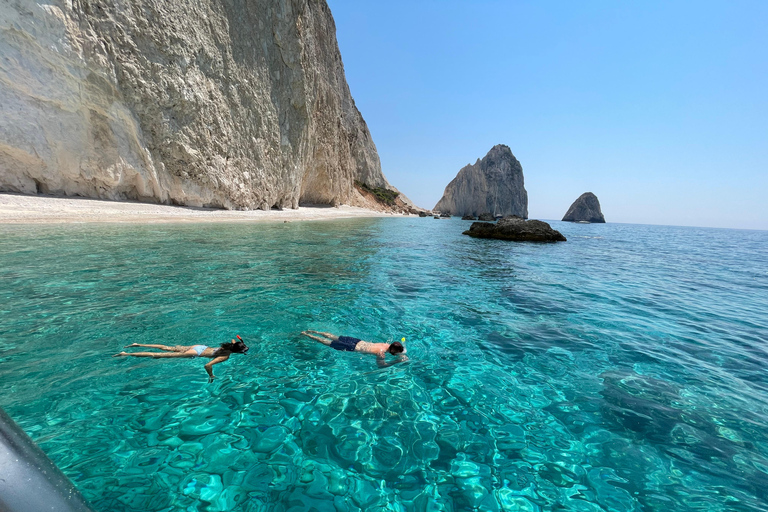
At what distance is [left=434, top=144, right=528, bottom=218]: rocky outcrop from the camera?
381ft

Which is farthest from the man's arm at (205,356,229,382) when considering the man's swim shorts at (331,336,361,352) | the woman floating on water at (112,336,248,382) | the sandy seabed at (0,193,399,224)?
the sandy seabed at (0,193,399,224)

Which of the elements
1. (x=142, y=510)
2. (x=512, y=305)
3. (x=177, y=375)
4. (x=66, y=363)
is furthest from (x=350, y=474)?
(x=512, y=305)

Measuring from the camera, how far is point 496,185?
115875mm

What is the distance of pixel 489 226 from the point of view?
27.0m

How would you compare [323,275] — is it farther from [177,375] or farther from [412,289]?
[177,375]

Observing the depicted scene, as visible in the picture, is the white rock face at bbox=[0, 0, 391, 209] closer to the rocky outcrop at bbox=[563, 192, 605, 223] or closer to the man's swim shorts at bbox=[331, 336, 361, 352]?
the man's swim shorts at bbox=[331, 336, 361, 352]

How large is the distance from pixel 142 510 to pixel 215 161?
1313 inches

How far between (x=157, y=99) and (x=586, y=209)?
450 ft

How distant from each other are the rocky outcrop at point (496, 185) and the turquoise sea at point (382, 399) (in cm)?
11529

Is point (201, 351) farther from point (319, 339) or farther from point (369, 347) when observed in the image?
point (369, 347)

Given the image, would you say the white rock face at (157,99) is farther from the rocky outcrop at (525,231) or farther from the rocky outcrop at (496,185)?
the rocky outcrop at (496,185)

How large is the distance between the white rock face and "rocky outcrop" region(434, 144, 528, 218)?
289 feet

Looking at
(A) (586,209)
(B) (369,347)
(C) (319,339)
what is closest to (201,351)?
(C) (319,339)

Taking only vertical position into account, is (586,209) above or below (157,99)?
above
